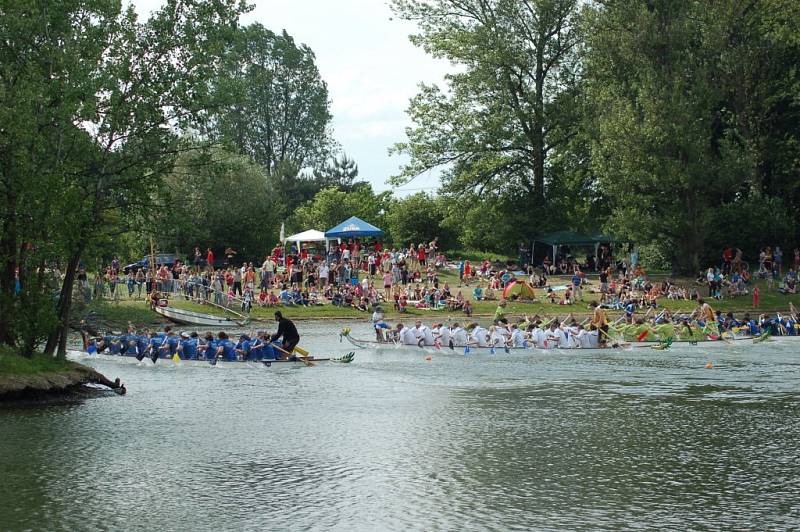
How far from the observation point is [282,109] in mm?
90000

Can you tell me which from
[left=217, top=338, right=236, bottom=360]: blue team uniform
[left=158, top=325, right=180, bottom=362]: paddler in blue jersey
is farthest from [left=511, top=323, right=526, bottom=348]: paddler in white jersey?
[left=158, top=325, right=180, bottom=362]: paddler in blue jersey

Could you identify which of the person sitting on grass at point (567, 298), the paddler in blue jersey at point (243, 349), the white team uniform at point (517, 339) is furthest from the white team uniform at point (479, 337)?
the person sitting on grass at point (567, 298)

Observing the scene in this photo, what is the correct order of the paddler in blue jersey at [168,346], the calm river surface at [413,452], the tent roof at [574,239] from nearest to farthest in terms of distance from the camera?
Result: 1. the calm river surface at [413,452]
2. the paddler in blue jersey at [168,346]
3. the tent roof at [574,239]

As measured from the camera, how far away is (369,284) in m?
45.2

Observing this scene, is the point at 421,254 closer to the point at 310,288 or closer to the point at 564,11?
the point at 310,288

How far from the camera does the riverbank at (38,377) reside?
22312 mm

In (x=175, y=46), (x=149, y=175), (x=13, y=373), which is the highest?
(x=175, y=46)

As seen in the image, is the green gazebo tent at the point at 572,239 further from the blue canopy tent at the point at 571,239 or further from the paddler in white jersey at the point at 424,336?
the paddler in white jersey at the point at 424,336

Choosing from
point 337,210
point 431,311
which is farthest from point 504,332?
point 337,210

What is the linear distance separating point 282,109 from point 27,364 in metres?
69.2

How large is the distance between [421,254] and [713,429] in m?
32.6

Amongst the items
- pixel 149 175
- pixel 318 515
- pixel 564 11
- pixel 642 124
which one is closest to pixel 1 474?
pixel 318 515

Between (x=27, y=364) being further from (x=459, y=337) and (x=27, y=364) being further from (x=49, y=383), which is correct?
(x=459, y=337)

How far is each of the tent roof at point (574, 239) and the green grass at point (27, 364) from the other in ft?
112
